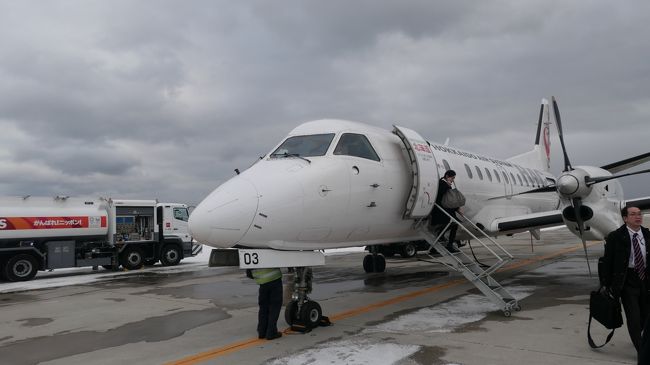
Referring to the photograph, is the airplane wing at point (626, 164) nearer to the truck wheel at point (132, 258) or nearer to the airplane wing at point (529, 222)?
the airplane wing at point (529, 222)

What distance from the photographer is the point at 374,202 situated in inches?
325

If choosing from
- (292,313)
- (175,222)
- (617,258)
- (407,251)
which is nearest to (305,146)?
(292,313)

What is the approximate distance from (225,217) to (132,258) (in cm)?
1516

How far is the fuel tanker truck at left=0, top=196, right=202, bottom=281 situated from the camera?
16.8 metres

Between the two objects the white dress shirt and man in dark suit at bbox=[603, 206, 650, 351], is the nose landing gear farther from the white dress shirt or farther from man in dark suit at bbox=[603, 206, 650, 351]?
the white dress shirt

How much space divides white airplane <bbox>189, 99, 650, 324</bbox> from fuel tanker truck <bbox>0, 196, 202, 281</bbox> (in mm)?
13109

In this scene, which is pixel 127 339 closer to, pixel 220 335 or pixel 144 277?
pixel 220 335

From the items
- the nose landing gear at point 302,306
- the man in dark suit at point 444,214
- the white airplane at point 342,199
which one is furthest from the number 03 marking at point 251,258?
the man in dark suit at point 444,214

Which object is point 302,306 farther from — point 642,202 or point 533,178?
point 533,178

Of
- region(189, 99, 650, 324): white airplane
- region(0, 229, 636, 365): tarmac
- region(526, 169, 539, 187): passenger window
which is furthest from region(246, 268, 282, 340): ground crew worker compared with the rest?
region(526, 169, 539, 187): passenger window

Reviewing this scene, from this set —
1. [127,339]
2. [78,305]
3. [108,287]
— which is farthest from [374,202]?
[108,287]

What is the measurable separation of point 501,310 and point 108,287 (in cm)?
1103

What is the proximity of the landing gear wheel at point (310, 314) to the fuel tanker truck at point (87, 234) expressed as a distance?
1387 cm

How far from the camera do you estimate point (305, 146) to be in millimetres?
8156
